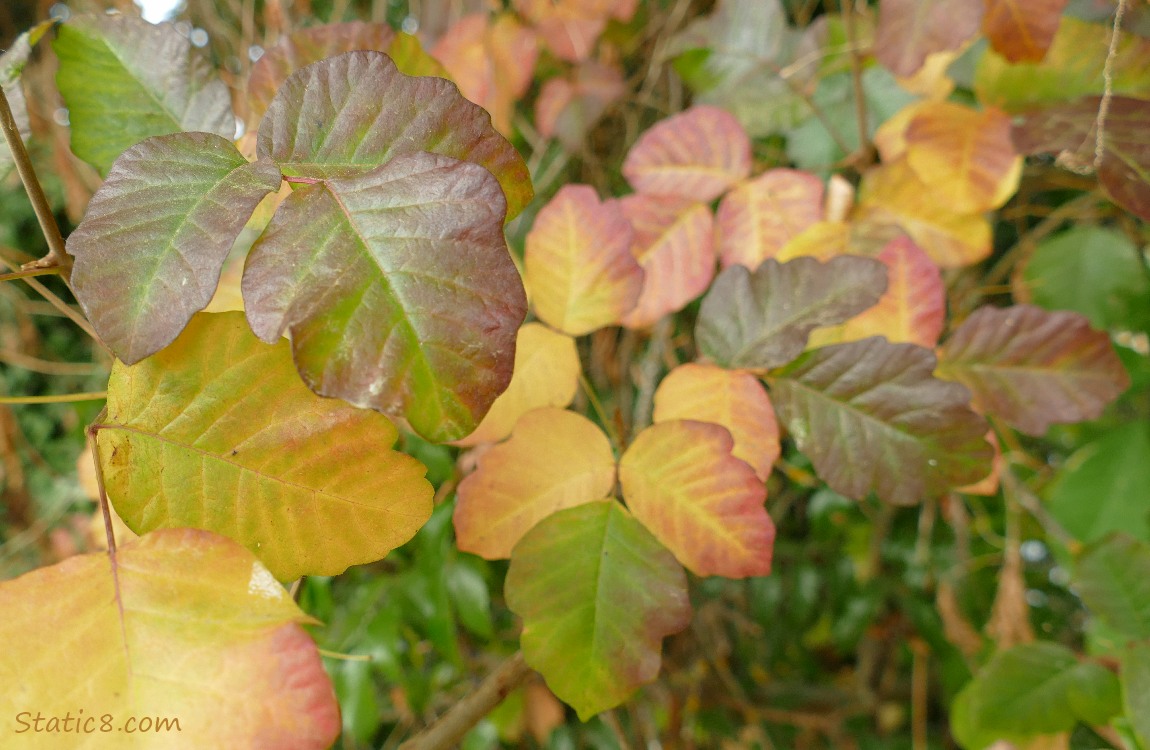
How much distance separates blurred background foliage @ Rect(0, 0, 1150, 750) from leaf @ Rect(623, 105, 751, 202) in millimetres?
188

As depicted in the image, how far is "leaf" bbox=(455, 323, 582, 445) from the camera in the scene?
0.43 meters

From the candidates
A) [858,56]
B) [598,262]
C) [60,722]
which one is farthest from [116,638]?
[858,56]

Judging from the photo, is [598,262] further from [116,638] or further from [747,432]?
[116,638]

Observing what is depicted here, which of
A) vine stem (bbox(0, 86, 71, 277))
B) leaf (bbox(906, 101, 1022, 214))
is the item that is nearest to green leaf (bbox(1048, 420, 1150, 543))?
leaf (bbox(906, 101, 1022, 214))

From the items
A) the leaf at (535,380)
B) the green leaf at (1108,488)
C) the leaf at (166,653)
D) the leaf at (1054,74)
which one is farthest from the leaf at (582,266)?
the green leaf at (1108,488)

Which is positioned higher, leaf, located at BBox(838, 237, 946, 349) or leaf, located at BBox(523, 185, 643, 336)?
leaf, located at BBox(523, 185, 643, 336)

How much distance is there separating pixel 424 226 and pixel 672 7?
36.5 inches

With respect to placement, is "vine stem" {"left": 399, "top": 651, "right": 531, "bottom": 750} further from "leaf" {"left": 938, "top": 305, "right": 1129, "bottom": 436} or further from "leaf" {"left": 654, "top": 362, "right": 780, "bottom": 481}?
"leaf" {"left": 938, "top": 305, "right": 1129, "bottom": 436}

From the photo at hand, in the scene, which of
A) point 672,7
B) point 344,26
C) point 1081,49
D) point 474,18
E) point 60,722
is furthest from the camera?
point 672,7

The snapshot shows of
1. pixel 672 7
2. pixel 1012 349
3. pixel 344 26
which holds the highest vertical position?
pixel 344 26

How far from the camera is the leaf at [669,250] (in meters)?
0.55

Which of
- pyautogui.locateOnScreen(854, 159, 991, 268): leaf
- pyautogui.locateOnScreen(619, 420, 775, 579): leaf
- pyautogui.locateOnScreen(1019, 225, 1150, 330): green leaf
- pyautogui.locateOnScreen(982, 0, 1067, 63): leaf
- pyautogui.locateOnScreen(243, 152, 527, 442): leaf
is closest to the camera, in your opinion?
pyautogui.locateOnScreen(243, 152, 527, 442): leaf

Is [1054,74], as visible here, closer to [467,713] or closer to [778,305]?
[778,305]

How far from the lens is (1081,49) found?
594 mm
